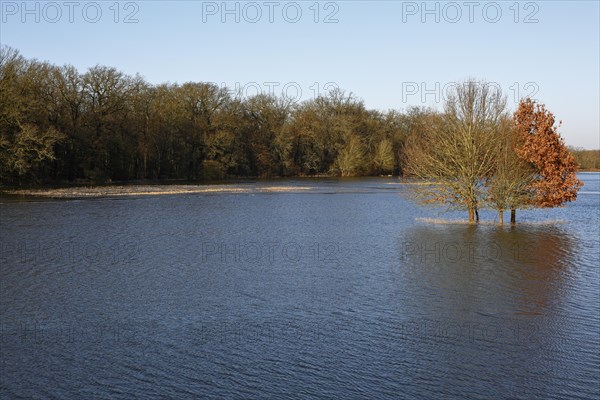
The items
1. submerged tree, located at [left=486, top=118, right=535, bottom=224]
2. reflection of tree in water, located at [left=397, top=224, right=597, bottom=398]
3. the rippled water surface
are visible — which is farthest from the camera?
submerged tree, located at [left=486, top=118, right=535, bottom=224]

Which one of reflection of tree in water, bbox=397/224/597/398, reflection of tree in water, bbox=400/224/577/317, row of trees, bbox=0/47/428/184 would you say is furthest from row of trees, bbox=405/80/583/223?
row of trees, bbox=0/47/428/184

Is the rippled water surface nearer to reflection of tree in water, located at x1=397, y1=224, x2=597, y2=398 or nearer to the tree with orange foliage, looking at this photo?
reflection of tree in water, located at x1=397, y1=224, x2=597, y2=398

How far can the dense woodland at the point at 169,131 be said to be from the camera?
169ft

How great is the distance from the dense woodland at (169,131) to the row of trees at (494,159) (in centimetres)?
A: 221

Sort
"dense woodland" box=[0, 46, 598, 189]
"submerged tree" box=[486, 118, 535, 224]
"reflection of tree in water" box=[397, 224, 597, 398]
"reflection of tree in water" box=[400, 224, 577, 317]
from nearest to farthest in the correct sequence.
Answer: "reflection of tree in water" box=[397, 224, 597, 398] → "reflection of tree in water" box=[400, 224, 577, 317] → "submerged tree" box=[486, 118, 535, 224] → "dense woodland" box=[0, 46, 598, 189]

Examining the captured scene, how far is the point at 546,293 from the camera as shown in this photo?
14234 millimetres

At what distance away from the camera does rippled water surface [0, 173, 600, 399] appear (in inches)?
346

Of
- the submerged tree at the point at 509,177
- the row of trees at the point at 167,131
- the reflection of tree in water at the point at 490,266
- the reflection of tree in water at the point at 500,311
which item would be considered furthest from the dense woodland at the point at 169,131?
the reflection of tree in water at the point at 500,311

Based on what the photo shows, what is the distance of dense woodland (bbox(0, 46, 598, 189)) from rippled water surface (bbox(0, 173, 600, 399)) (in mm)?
13794

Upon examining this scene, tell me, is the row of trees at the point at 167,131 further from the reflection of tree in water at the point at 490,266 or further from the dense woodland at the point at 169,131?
the reflection of tree in water at the point at 490,266

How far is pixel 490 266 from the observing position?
1762 cm

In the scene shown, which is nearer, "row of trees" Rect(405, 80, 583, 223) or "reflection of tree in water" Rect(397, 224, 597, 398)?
"reflection of tree in water" Rect(397, 224, 597, 398)

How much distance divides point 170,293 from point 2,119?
42.7 m

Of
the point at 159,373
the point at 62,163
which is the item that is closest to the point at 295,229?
the point at 159,373
